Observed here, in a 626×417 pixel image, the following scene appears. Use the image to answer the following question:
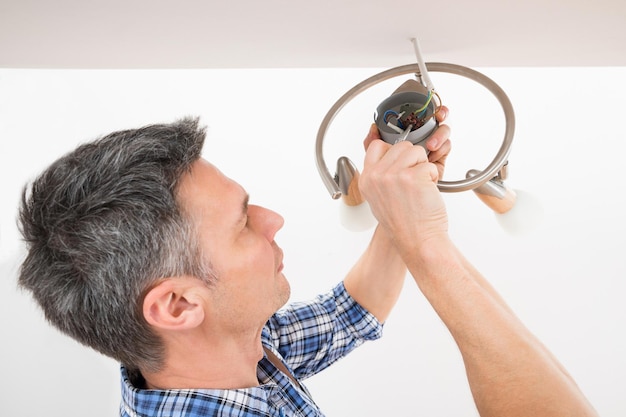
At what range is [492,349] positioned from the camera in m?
0.83

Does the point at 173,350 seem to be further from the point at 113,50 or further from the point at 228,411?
the point at 113,50

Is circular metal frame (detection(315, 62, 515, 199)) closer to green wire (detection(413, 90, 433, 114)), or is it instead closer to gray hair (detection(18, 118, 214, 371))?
green wire (detection(413, 90, 433, 114))

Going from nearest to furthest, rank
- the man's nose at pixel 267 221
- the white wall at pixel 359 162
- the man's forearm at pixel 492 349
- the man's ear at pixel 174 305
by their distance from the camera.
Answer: the man's forearm at pixel 492 349 < the man's ear at pixel 174 305 < the man's nose at pixel 267 221 < the white wall at pixel 359 162

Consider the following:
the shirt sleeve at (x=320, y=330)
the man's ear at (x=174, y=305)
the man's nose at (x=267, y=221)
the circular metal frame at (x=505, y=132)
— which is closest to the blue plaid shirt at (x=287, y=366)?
the shirt sleeve at (x=320, y=330)

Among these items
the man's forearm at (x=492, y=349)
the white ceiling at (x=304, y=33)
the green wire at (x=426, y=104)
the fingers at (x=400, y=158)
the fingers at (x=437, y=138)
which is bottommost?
the man's forearm at (x=492, y=349)

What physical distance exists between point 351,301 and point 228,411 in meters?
0.38

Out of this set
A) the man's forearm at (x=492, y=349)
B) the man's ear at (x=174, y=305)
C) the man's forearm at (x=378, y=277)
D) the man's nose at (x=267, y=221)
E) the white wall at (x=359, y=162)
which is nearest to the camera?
the man's forearm at (x=492, y=349)

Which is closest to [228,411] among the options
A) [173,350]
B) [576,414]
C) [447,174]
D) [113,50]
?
[173,350]

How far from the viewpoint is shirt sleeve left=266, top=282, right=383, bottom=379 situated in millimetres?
1222

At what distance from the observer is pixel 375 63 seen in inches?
44.9

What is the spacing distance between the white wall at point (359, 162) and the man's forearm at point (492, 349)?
34.9 inches

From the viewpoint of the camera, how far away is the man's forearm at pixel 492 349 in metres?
0.80

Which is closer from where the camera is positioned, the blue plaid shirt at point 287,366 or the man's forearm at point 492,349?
the man's forearm at point 492,349

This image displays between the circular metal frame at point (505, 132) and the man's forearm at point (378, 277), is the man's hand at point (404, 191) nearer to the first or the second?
the circular metal frame at point (505, 132)
